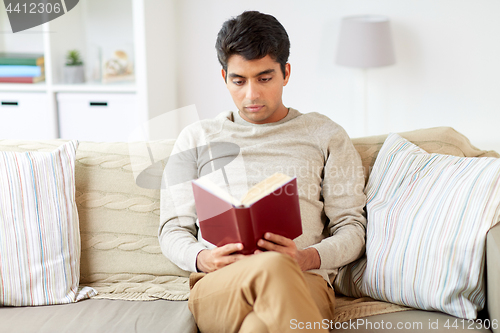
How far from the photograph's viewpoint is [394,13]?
105 inches

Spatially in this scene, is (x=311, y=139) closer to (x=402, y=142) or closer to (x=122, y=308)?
(x=402, y=142)

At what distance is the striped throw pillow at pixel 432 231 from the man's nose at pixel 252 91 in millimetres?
469

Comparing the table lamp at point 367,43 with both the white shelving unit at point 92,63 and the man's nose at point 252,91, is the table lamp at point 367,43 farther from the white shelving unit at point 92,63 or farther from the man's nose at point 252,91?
the man's nose at point 252,91

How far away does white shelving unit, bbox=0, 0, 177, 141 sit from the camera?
2.60 metres

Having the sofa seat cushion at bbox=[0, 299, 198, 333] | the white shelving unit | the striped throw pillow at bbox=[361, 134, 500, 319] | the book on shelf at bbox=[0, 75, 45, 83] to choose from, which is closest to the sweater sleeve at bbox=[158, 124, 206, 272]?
the sofa seat cushion at bbox=[0, 299, 198, 333]

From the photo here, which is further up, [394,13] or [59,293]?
[394,13]

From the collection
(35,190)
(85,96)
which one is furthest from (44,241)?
(85,96)

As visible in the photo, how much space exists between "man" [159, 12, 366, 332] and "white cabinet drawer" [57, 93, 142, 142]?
117cm

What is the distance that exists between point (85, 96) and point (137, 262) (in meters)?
1.44

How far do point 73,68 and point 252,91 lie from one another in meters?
1.58

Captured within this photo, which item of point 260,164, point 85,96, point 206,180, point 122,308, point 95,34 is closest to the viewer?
point 206,180

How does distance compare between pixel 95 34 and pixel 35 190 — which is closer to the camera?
pixel 35 190

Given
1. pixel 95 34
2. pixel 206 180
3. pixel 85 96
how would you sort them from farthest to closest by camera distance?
1. pixel 95 34
2. pixel 85 96
3. pixel 206 180

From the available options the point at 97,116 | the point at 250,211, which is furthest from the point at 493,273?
the point at 97,116
